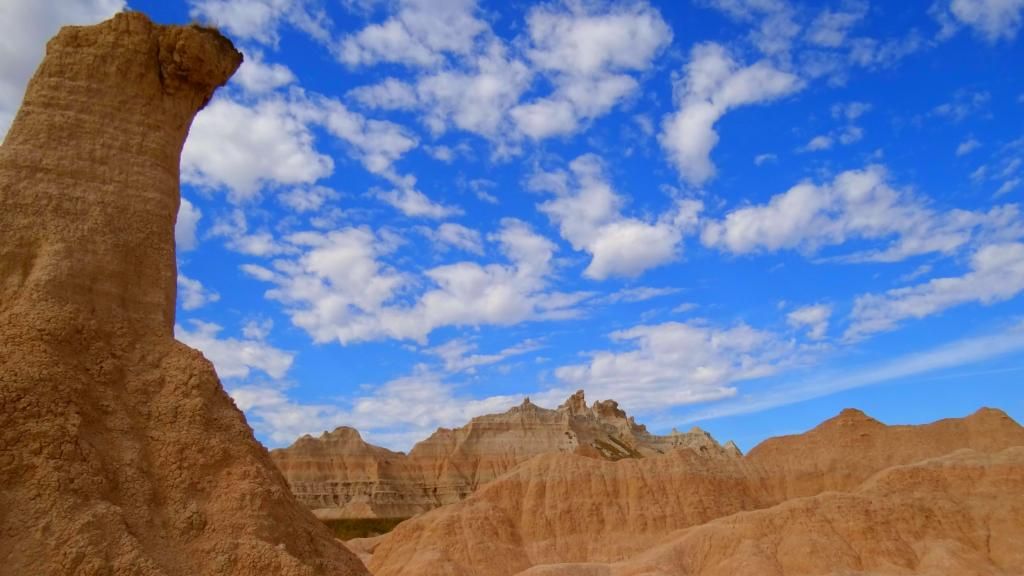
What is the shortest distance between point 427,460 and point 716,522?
61290 millimetres

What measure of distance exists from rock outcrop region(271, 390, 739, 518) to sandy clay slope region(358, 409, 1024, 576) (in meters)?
33.2

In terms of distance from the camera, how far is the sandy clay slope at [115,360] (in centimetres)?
1299

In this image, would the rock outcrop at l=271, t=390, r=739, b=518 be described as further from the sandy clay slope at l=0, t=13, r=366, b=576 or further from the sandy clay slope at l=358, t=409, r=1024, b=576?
the sandy clay slope at l=0, t=13, r=366, b=576

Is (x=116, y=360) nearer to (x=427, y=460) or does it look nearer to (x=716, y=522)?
(x=716, y=522)

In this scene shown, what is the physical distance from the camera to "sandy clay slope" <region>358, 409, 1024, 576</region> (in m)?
46.8

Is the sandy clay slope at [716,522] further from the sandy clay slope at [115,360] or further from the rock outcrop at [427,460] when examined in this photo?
the rock outcrop at [427,460]

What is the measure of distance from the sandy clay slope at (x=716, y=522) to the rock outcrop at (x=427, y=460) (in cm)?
3320

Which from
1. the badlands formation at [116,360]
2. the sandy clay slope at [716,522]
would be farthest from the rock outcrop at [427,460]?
the badlands formation at [116,360]

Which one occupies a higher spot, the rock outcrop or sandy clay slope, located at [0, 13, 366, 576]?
the rock outcrop

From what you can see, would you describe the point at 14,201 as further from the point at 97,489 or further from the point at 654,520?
the point at 654,520

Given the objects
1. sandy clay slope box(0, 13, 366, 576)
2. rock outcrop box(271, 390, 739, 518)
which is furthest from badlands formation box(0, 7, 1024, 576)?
rock outcrop box(271, 390, 739, 518)

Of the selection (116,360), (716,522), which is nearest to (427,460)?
(716,522)

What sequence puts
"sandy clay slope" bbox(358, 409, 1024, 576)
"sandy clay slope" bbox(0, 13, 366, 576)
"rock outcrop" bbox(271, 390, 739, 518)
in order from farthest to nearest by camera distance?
1. "rock outcrop" bbox(271, 390, 739, 518)
2. "sandy clay slope" bbox(358, 409, 1024, 576)
3. "sandy clay slope" bbox(0, 13, 366, 576)

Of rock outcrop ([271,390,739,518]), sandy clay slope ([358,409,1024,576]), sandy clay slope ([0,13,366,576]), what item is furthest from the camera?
rock outcrop ([271,390,739,518])
